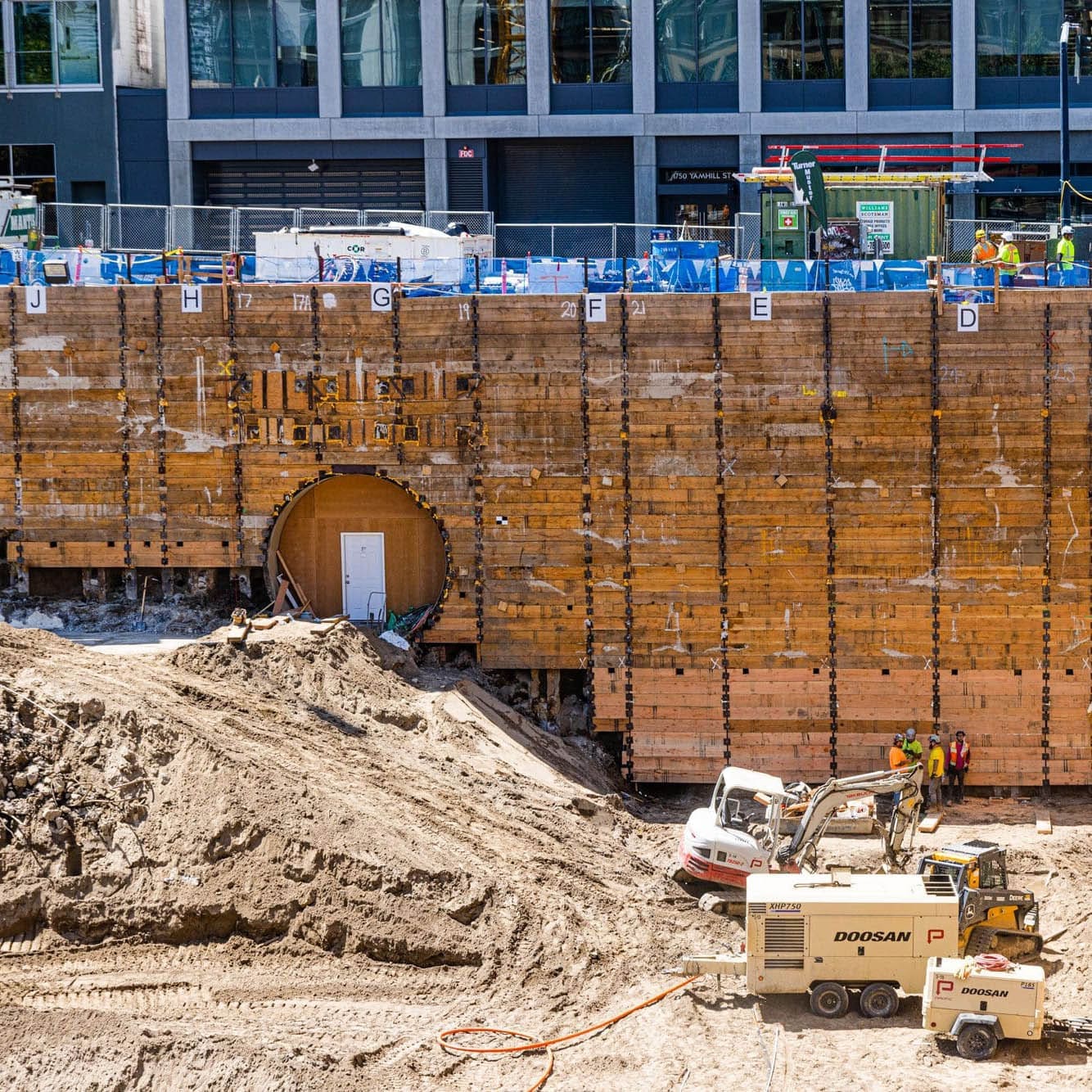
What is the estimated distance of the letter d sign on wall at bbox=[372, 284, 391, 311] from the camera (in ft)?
111

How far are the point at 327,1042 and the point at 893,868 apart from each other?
31.3ft

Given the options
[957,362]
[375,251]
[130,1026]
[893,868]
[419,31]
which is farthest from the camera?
[419,31]

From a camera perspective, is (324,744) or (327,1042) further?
(324,744)

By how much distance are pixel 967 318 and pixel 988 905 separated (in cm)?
1306

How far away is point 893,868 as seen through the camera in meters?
25.7

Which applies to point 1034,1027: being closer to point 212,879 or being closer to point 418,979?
point 418,979

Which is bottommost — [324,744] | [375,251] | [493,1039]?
[493,1039]

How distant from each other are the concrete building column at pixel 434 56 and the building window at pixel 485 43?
36 centimetres

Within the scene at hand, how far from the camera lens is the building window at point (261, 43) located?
161 feet

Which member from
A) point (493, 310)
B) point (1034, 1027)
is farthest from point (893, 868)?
point (493, 310)

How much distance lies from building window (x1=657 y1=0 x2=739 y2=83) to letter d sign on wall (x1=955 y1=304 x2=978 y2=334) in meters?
17.7

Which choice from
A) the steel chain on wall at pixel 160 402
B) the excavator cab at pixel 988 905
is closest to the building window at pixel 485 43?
the steel chain on wall at pixel 160 402

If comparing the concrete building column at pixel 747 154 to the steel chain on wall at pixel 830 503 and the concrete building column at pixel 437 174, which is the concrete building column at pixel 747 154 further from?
the steel chain on wall at pixel 830 503

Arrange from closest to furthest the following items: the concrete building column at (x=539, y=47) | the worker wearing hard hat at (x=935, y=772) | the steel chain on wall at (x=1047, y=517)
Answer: the steel chain on wall at (x=1047, y=517) → the worker wearing hard hat at (x=935, y=772) → the concrete building column at (x=539, y=47)
